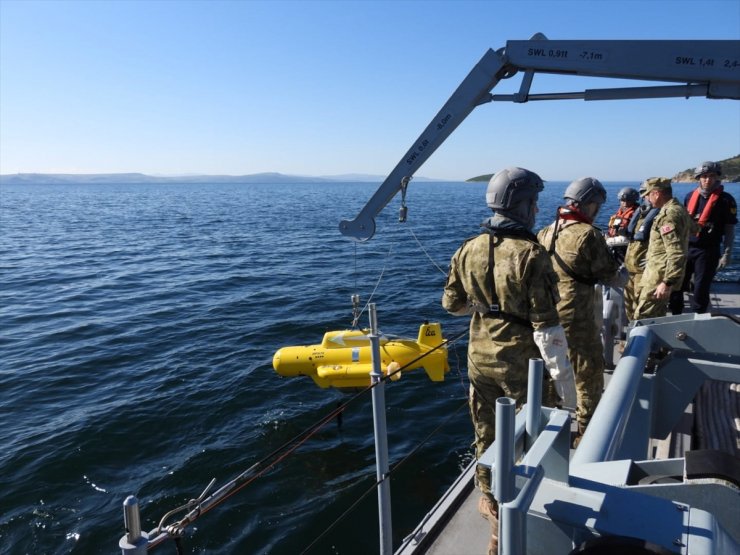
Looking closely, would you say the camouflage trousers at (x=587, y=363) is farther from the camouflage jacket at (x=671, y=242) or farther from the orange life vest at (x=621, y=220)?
the orange life vest at (x=621, y=220)

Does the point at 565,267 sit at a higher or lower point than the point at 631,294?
higher

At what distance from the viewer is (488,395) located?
11.1 feet

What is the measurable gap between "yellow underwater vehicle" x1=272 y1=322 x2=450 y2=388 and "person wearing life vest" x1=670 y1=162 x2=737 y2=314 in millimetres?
3626

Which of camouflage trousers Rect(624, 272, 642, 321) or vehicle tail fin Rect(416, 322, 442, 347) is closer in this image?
camouflage trousers Rect(624, 272, 642, 321)

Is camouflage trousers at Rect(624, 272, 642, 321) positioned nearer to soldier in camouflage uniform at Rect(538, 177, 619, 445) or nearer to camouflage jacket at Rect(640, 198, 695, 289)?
camouflage jacket at Rect(640, 198, 695, 289)

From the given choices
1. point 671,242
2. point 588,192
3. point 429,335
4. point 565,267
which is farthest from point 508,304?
point 429,335

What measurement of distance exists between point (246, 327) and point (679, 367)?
11483 mm

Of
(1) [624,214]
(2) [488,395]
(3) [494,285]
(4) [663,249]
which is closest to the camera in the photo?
(3) [494,285]

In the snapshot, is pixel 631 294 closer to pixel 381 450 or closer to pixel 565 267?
pixel 565 267

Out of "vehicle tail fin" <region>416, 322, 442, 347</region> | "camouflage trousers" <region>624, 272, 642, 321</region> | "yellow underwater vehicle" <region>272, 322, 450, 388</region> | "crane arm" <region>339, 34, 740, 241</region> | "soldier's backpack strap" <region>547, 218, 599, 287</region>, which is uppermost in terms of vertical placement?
"crane arm" <region>339, 34, 740, 241</region>

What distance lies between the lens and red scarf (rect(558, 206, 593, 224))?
4031mm

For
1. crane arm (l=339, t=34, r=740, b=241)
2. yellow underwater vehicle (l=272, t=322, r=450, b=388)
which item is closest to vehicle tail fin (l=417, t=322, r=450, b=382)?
yellow underwater vehicle (l=272, t=322, r=450, b=388)

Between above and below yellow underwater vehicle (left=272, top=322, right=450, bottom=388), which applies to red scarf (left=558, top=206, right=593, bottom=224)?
above

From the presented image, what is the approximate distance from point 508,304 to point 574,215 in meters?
1.40
